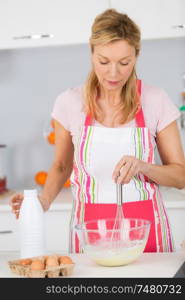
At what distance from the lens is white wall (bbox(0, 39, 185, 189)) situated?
3.49 meters

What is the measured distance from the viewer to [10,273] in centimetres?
168

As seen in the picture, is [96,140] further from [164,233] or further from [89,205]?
[164,233]

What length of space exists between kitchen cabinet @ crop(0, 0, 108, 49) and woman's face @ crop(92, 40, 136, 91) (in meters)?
1.07

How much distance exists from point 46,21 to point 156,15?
0.53 m

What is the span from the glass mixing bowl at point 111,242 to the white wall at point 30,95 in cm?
179

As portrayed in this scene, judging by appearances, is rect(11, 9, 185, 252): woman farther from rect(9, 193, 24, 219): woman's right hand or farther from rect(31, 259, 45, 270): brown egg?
rect(31, 259, 45, 270): brown egg

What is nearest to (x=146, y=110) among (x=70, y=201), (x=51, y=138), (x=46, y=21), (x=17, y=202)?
(x=17, y=202)

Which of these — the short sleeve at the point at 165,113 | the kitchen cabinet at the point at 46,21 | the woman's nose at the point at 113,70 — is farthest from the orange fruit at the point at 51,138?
the woman's nose at the point at 113,70

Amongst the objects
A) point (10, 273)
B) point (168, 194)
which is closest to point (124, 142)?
point (10, 273)

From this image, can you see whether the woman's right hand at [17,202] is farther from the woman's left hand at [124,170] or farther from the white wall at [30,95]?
the white wall at [30,95]

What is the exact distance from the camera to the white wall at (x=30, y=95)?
11.5 ft

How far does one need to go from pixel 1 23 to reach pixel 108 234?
1.68 m

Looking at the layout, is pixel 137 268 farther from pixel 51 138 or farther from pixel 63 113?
pixel 51 138

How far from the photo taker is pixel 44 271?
61.4 inches
